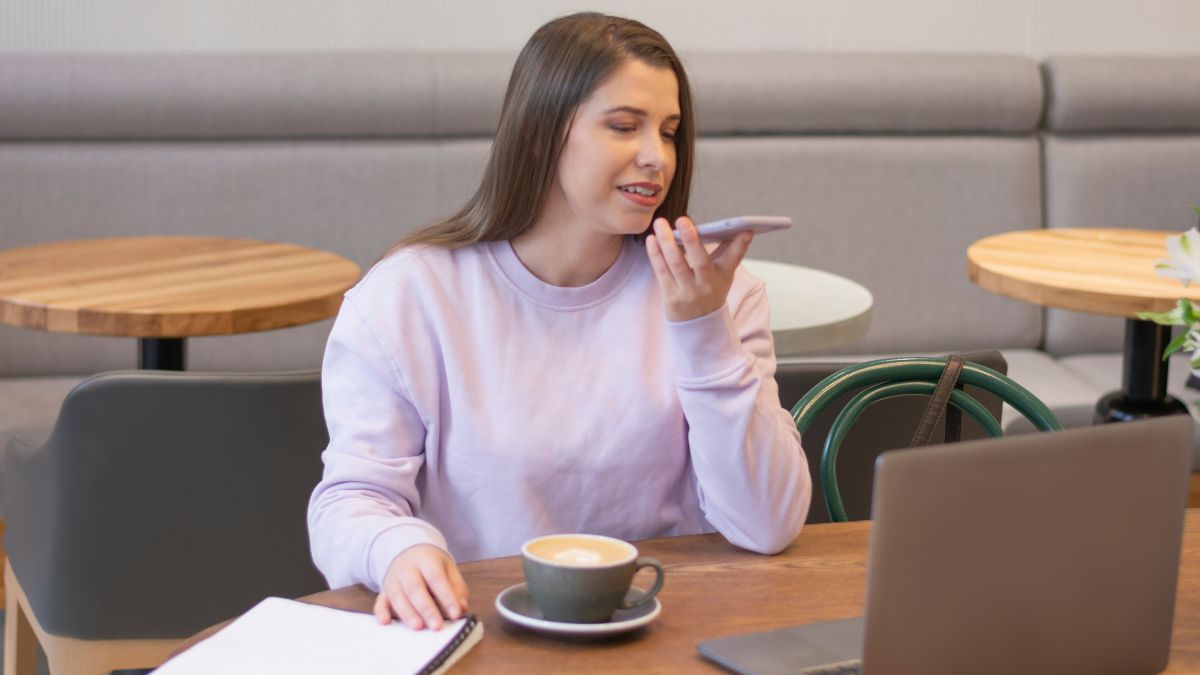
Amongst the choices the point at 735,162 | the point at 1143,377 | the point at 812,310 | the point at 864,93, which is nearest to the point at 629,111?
the point at 812,310

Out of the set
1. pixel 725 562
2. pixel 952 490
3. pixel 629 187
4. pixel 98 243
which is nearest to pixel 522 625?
pixel 725 562

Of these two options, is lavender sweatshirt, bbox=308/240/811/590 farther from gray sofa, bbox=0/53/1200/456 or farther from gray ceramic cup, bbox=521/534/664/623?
gray sofa, bbox=0/53/1200/456

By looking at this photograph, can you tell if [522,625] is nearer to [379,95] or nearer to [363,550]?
[363,550]

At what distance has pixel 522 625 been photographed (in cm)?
100

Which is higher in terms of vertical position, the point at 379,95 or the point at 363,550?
the point at 379,95

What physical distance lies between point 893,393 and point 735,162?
201cm

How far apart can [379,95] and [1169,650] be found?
256 centimetres

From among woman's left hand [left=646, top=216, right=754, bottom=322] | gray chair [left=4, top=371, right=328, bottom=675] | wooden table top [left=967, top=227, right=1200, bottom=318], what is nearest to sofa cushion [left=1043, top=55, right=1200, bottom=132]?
wooden table top [left=967, top=227, right=1200, bottom=318]

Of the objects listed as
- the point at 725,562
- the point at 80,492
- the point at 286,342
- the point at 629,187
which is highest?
the point at 629,187

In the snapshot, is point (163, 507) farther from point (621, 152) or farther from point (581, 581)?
point (581, 581)

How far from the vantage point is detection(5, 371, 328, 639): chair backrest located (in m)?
1.64

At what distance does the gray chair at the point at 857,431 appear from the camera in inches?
67.5

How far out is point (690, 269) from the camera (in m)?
1.20

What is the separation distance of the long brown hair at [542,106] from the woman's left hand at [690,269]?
0.78ft
